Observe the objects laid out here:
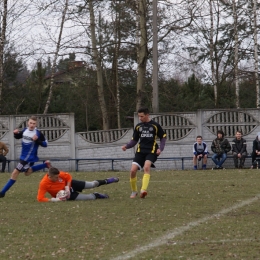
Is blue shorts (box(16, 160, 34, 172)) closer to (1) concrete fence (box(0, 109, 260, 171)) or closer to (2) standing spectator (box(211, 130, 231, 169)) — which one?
(2) standing spectator (box(211, 130, 231, 169))

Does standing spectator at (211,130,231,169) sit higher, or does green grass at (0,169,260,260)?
standing spectator at (211,130,231,169)

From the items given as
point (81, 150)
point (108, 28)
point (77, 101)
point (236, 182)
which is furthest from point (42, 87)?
point (236, 182)

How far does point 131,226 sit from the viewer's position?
31.0ft

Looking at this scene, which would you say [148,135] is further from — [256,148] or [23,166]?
[256,148]

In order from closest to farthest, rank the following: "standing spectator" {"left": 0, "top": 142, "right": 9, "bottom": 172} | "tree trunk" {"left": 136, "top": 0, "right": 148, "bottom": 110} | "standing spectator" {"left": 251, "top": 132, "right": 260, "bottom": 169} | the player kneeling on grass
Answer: the player kneeling on grass → "standing spectator" {"left": 251, "top": 132, "right": 260, "bottom": 169} → "standing spectator" {"left": 0, "top": 142, "right": 9, "bottom": 172} → "tree trunk" {"left": 136, "top": 0, "right": 148, "bottom": 110}

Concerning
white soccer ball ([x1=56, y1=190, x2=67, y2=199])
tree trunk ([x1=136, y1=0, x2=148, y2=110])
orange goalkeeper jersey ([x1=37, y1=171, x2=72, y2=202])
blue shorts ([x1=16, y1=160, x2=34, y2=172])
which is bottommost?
white soccer ball ([x1=56, y1=190, x2=67, y2=199])

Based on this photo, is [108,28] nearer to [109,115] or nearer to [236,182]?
[109,115]

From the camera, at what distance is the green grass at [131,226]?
7.54 metres

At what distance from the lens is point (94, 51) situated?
3334 centimetres

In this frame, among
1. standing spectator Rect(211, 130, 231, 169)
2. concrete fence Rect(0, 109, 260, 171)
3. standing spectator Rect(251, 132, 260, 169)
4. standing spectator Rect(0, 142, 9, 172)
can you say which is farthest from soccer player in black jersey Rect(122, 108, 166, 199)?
standing spectator Rect(0, 142, 9, 172)

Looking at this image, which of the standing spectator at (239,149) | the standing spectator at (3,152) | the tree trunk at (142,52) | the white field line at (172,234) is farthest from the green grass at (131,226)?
the tree trunk at (142,52)

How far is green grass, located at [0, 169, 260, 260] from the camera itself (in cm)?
754

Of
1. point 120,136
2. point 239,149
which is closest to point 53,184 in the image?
point 239,149

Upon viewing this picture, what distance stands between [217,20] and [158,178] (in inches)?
773
